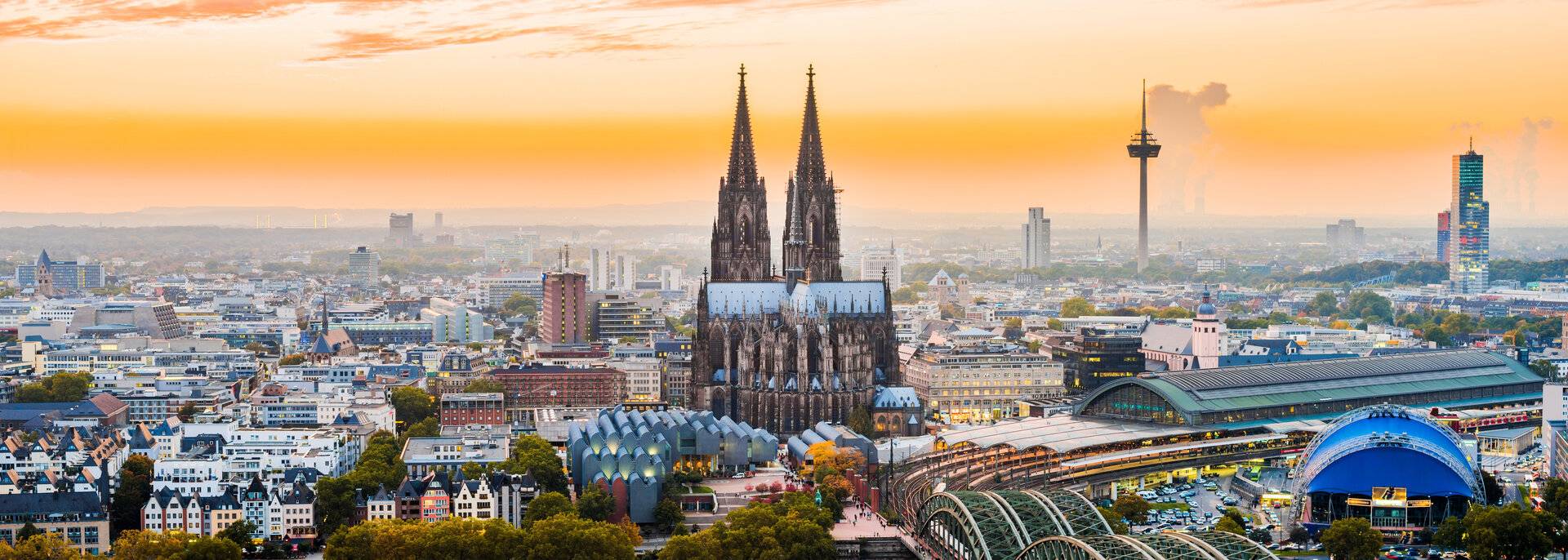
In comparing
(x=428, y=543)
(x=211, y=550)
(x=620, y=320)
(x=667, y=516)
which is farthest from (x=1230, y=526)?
(x=620, y=320)

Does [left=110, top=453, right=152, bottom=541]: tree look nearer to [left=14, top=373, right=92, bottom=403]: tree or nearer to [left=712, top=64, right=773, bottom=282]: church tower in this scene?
[left=14, top=373, right=92, bottom=403]: tree

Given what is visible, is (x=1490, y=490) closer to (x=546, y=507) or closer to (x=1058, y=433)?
(x=1058, y=433)

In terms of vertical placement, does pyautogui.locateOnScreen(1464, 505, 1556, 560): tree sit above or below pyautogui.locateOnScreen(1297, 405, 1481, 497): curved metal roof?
below

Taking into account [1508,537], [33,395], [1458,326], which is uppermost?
[1458,326]

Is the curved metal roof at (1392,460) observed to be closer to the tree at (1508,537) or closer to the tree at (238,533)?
the tree at (1508,537)

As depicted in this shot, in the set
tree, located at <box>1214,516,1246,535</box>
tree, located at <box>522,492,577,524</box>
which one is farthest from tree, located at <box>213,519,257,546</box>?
tree, located at <box>1214,516,1246,535</box>

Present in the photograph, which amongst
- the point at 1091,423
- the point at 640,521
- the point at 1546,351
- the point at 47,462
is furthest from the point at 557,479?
the point at 1546,351
